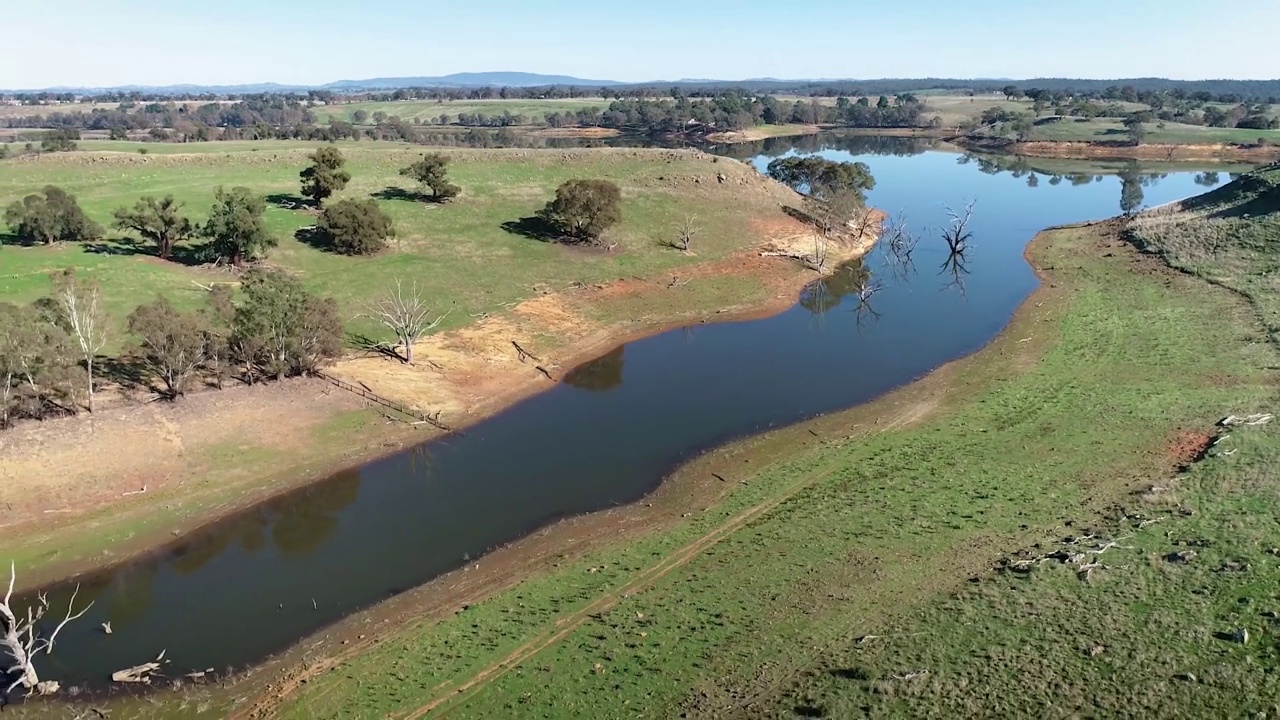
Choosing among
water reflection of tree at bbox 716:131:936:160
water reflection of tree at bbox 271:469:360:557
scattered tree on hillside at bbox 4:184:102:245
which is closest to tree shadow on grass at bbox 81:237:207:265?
scattered tree on hillside at bbox 4:184:102:245

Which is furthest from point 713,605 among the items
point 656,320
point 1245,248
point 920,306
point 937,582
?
point 1245,248

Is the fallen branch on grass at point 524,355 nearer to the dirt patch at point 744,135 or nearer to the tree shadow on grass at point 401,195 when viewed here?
the tree shadow on grass at point 401,195

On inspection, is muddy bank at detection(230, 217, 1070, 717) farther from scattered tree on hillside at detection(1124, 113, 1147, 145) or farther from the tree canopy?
scattered tree on hillside at detection(1124, 113, 1147, 145)

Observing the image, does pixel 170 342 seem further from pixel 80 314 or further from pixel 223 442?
pixel 223 442

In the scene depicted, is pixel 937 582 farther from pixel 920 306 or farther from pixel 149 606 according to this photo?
pixel 920 306

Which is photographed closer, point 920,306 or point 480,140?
point 920,306

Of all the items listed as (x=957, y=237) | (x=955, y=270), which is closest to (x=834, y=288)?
(x=955, y=270)

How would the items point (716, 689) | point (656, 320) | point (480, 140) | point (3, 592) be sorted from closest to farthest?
point (716, 689), point (3, 592), point (656, 320), point (480, 140)
